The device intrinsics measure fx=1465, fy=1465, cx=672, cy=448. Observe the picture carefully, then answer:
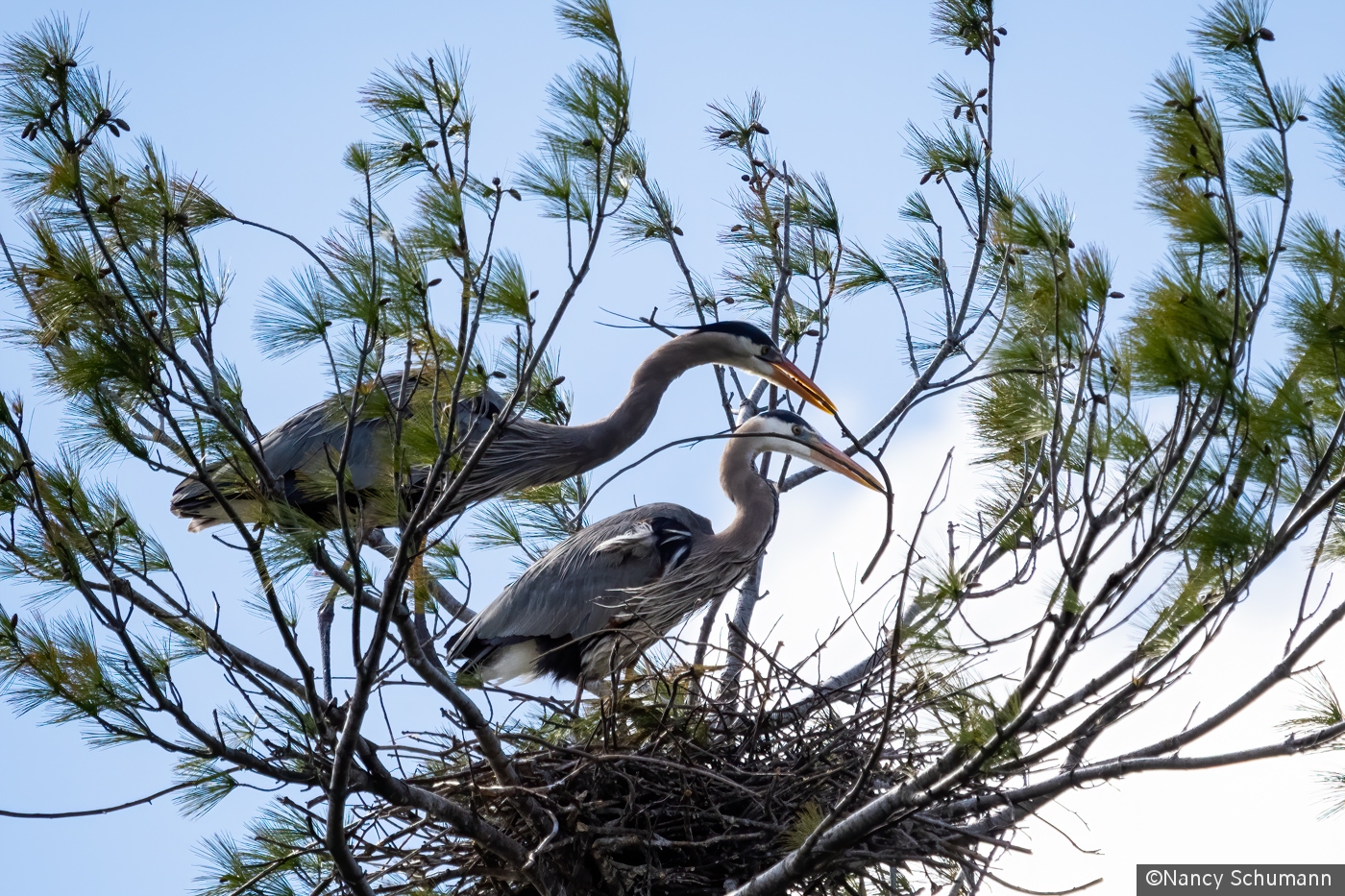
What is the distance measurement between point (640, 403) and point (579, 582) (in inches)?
32.3

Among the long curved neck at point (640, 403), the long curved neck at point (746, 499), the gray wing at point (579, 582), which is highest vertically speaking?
the long curved neck at point (640, 403)

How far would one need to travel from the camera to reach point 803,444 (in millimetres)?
5348

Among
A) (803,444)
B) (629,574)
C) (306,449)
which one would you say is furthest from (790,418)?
(306,449)

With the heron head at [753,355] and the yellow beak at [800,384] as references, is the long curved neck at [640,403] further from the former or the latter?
the yellow beak at [800,384]

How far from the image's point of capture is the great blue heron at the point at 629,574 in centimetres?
520

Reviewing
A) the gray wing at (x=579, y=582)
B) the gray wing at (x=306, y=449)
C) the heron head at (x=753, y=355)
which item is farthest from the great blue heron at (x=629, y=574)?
the gray wing at (x=306, y=449)

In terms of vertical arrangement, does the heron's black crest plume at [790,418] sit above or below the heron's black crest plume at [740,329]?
below

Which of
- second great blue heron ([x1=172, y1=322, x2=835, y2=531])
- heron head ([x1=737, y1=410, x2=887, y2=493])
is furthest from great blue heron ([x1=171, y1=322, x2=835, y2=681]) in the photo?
heron head ([x1=737, y1=410, x2=887, y2=493])

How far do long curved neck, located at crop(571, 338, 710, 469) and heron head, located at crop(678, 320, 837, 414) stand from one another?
0.16ft

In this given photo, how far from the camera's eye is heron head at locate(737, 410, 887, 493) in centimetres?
535

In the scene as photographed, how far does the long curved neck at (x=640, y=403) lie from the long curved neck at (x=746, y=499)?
0.36 m

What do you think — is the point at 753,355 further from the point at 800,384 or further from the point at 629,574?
the point at 629,574

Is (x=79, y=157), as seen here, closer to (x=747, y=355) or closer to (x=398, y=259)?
(x=398, y=259)

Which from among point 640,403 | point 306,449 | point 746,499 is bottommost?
point 746,499
